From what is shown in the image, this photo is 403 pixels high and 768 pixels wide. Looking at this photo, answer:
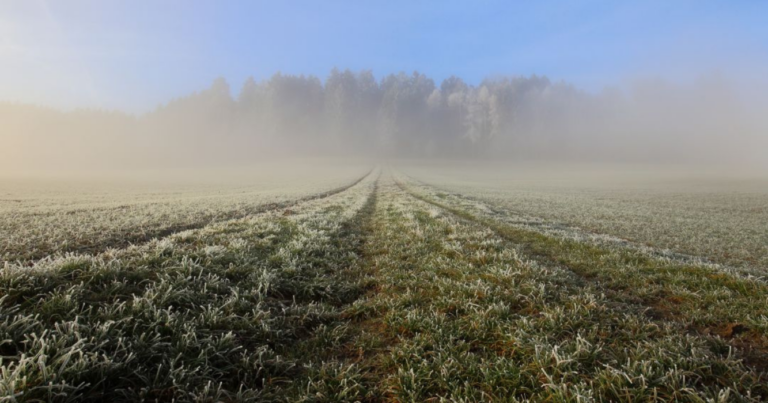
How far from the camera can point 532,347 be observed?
14.2ft

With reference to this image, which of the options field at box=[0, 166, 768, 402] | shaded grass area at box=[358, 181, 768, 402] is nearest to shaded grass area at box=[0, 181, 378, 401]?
field at box=[0, 166, 768, 402]

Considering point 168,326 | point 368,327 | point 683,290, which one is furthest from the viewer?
point 683,290

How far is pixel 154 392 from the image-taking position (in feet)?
11.1

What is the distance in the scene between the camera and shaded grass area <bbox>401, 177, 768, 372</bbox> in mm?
5273

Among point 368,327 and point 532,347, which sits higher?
point 532,347

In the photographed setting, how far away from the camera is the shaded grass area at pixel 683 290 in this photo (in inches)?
208

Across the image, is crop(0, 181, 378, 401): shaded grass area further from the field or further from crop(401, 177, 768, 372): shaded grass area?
crop(401, 177, 768, 372): shaded grass area

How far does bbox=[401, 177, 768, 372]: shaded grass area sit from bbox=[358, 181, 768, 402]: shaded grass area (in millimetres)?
565

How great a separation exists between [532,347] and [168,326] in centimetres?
517

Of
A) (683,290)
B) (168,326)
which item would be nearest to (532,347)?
(168,326)

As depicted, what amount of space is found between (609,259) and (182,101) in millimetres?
179445

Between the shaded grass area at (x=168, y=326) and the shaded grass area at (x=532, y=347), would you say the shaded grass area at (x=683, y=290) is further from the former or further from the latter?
the shaded grass area at (x=168, y=326)

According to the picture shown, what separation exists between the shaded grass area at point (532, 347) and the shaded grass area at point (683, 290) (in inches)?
22.2

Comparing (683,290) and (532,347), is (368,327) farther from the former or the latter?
(683,290)
